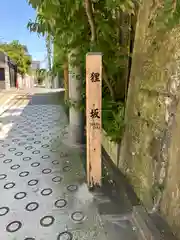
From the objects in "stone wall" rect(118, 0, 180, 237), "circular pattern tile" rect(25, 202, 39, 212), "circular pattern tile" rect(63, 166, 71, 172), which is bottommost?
"circular pattern tile" rect(25, 202, 39, 212)

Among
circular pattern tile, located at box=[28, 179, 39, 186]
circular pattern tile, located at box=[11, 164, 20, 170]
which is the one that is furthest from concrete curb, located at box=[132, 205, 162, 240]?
circular pattern tile, located at box=[11, 164, 20, 170]

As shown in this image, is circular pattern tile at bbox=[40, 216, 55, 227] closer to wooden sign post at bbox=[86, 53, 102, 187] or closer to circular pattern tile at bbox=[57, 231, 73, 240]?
circular pattern tile at bbox=[57, 231, 73, 240]

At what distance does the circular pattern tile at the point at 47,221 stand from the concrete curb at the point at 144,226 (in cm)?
70

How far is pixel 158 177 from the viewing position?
68.6 inches

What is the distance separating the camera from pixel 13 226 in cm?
183

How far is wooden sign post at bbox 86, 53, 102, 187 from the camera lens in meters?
2.12

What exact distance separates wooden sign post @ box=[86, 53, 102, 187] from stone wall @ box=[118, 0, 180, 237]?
38 centimetres

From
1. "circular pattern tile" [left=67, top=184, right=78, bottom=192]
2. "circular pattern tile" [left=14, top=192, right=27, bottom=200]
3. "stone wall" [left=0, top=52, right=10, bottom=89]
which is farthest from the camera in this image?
"stone wall" [left=0, top=52, right=10, bottom=89]

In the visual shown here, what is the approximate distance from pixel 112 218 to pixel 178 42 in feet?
4.97

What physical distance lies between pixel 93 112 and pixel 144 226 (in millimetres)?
1112

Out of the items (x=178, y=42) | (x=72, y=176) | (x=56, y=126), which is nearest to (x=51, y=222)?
(x=72, y=176)

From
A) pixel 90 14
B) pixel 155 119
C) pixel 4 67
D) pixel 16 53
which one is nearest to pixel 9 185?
pixel 155 119

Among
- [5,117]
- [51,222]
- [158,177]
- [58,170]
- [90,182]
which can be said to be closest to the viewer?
[158,177]

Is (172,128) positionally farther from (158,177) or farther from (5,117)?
(5,117)
